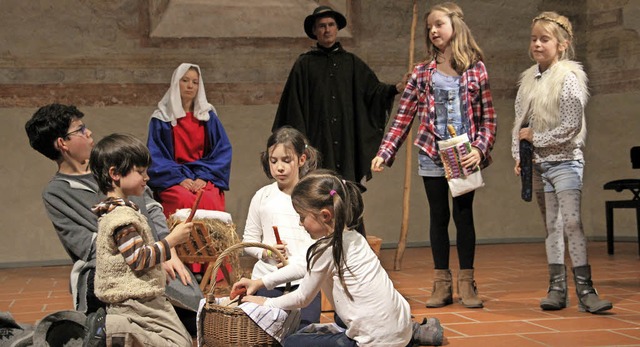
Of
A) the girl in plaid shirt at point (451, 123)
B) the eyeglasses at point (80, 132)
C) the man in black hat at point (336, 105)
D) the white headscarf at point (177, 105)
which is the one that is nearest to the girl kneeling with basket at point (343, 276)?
the eyeglasses at point (80, 132)

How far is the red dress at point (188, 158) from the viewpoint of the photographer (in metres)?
5.99

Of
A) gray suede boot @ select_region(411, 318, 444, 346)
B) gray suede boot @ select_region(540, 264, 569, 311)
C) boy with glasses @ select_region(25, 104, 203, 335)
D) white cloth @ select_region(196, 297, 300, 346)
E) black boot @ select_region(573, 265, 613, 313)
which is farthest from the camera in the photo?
gray suede boot @ select_region(540, 264, 569, 311)

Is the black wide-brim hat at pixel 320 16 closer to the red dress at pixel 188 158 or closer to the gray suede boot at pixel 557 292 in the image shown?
the red dress at pixel 188 158

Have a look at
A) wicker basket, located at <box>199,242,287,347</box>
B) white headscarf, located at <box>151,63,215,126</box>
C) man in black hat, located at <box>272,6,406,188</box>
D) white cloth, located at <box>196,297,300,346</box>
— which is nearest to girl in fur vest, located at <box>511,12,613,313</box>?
man in black hat, located at <box>272,6,406,188</box>

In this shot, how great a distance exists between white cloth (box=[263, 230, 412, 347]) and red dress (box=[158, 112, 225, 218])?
284 centimetres

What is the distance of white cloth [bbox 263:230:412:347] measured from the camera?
3.17m

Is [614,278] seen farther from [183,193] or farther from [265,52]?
[265,52]

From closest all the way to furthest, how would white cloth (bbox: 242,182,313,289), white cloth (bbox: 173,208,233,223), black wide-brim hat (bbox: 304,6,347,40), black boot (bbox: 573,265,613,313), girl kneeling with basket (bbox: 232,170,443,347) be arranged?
1. girl kneeling with basket (bbox: 232,170,443,347)
2. white cloth (bbox: 242,182,313,289)
3. black boot (bbox: 573,265,613,313)
4. white cloth (bbox: 173,208,233,223)
5. black wide-brim hat (bbox: 304,6,347,40)

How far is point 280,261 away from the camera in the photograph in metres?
3.88

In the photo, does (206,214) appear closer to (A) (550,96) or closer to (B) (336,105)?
(B) (336,105)

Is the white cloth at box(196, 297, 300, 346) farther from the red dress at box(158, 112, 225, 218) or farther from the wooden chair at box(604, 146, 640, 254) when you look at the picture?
the wooden chair at box(604, 146, 640, 254)

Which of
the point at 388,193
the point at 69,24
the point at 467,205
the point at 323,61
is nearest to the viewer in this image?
the point at 467,205

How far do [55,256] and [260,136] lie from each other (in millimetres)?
2406

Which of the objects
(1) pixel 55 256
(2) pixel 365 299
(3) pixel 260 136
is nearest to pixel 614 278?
(2) pixel 365 299
